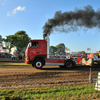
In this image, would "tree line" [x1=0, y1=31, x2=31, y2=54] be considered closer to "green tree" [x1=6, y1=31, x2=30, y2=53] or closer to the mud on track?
"green tree" [x1=6, y1=31, x2=30, y2=53]

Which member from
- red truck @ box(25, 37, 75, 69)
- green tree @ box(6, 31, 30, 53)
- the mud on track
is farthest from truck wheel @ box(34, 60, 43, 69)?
green tree @ box(6, 31, 30, 53)

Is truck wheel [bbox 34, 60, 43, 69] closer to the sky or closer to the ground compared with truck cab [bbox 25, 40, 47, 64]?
closer to the ground

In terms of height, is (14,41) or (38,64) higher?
(14,41)

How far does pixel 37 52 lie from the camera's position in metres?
11.5

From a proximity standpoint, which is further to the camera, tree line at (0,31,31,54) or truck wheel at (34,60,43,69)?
tree line at (0,31,31,54)

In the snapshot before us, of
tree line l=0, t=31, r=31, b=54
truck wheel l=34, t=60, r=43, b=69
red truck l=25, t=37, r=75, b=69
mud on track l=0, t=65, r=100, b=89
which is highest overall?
tree line l=0, t=31, r=31, b=54

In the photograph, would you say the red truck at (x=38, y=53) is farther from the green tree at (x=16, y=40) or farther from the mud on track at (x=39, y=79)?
the green tree at (x=16, y=40)

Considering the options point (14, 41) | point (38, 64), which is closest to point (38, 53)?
point (38, 64)

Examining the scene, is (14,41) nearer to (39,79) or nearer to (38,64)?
(38,64)

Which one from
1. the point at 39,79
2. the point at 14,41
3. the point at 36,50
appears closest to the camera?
the point at 39,79

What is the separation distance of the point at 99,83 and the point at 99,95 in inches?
23.3

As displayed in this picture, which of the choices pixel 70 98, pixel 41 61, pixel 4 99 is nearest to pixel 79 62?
pixel 41 61

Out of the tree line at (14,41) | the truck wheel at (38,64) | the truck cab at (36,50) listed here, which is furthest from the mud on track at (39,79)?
the tree line at (14,41)

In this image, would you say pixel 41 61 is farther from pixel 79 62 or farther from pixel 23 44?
pixel 23 44
